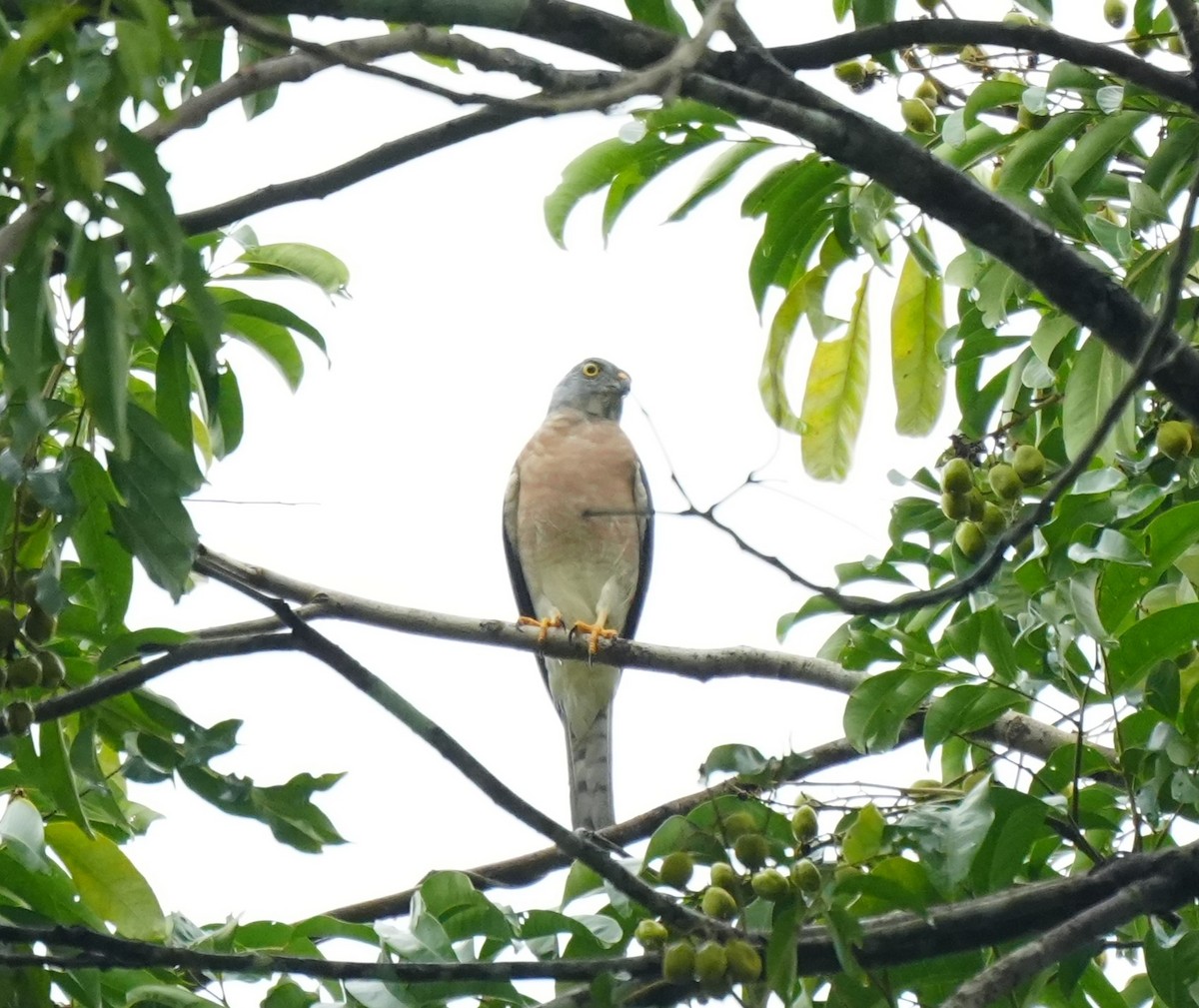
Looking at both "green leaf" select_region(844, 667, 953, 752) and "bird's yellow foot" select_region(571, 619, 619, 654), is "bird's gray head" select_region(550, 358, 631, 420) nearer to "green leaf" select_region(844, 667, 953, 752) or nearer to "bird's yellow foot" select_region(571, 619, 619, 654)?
"bird's yellow foot" select_region(571, 619, 619, 654)

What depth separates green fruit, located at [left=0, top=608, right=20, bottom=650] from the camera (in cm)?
243

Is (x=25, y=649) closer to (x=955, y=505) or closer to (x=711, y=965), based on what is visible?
(x=711, y=965)

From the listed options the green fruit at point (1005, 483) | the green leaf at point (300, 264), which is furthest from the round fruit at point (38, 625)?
the green fruit at point (1005, 483)

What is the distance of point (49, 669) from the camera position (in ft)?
8.25

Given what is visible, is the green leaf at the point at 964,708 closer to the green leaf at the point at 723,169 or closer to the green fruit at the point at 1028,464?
the green fruit at the point at 1028,464

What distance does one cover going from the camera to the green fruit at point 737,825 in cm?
254

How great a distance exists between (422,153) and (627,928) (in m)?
1.40

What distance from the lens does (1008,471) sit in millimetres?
3037

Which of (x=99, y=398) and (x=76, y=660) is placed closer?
(x=99, y=398)

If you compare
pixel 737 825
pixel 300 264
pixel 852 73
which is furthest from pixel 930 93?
pixel 737 825

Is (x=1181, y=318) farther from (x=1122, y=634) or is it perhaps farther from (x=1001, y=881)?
(x=1001, y=881)

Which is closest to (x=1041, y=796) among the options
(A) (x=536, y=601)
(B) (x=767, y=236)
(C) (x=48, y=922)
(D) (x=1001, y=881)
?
(D) (x=1001, y=881)

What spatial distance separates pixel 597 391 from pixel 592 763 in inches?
89.8

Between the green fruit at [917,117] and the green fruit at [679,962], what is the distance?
201cm
